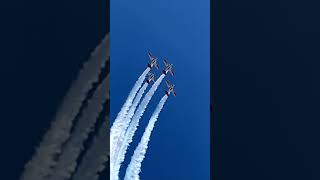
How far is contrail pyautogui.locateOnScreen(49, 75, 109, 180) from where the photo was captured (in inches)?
126

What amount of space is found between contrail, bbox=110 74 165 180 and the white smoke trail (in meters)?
0.07

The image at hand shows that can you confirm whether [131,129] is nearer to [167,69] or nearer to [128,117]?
[128,117]

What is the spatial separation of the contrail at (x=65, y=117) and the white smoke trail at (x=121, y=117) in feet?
0.87

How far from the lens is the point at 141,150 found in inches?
138

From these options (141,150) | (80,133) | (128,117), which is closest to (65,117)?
(80,133)

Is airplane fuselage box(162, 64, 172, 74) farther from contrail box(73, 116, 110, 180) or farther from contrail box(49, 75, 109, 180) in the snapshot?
contrail box(73, 116, 110, 180)

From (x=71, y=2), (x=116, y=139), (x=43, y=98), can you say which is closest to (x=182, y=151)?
(x=116, y=139)

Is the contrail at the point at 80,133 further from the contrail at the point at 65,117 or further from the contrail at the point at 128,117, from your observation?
the contrail at the point at 128,117

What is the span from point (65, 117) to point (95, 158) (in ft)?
1.00

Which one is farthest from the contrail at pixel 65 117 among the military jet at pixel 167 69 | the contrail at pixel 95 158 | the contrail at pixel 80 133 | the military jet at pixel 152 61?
the military jet at pixel 167 69

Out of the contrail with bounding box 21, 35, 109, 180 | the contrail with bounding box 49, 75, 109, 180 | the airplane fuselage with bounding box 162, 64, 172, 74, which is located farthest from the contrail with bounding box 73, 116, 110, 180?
the airplane fuselage with bounding box 162, 64, 172, 74

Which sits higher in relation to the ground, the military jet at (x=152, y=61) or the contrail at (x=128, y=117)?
the military jet at (x=152, y=61)

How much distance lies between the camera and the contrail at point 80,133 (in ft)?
10.5
